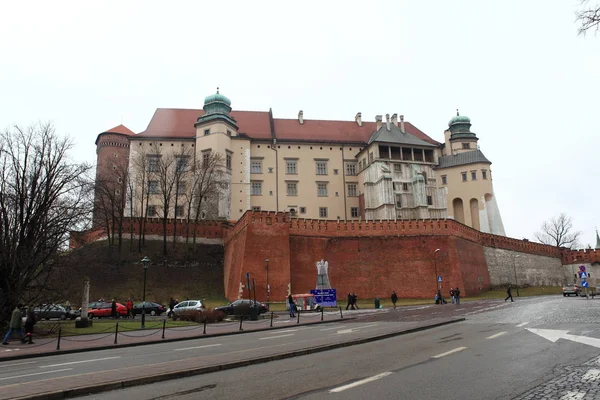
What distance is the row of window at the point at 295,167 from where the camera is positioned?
64.2m

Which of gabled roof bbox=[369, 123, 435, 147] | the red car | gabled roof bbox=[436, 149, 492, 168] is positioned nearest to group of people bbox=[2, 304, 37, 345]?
the red car

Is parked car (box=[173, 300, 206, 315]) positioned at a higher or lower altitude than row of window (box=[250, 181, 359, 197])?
lower

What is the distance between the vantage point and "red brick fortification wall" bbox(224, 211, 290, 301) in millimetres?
40219

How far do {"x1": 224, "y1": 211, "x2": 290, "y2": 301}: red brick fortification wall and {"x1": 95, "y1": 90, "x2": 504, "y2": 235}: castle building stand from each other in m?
13.7

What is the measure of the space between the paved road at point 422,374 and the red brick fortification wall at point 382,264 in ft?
104

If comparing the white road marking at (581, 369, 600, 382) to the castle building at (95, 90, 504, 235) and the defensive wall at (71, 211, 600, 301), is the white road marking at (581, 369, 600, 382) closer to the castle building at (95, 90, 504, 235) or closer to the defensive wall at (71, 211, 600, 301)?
the defensive wall at (71, 211, 600, 301)

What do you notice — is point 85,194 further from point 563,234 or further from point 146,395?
point 563,234

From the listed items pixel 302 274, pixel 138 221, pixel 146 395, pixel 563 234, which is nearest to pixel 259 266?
pixel 302 274

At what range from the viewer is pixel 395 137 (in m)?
65.2

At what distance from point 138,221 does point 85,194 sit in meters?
24.8

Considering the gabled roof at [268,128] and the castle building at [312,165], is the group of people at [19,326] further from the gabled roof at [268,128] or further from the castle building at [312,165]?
the gabled roof at [268,128]

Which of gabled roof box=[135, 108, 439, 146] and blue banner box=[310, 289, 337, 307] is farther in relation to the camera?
gabled roof box=[135, 108, 439, 146]

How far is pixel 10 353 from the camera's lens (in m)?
14.8

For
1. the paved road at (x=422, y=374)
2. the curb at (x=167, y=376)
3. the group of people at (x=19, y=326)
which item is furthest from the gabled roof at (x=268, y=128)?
the paved road at (x=422, y=374)
